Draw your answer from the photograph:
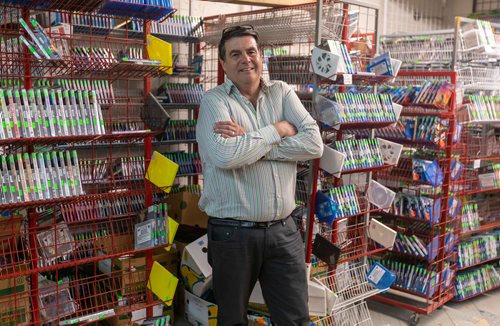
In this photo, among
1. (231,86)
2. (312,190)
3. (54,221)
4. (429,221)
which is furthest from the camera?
(429,221)

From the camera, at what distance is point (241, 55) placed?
2.37 m

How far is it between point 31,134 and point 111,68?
0.60 meters

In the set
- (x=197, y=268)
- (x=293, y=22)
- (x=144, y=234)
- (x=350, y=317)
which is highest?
(x=293, y=22)

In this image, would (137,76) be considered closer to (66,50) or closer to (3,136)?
(66,50)

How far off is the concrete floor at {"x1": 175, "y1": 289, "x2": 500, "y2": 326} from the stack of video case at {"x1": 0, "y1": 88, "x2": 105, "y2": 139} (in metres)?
1.79

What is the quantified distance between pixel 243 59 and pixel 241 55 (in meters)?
0.02

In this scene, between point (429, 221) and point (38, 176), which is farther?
point (429, 221)

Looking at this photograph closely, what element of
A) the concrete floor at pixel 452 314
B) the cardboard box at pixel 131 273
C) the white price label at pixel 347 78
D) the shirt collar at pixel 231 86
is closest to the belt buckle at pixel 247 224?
the shirt collar at pixel 231 86

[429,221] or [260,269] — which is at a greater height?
[260,269]

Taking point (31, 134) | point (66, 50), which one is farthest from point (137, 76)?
point (31, 134)

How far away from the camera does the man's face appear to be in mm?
2359

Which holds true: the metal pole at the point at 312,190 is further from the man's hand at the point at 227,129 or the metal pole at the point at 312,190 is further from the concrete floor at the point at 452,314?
the concrete floor at the point at 452,314

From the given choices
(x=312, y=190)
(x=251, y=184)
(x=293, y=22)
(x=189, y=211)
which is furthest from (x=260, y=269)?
(x=293, y=22)

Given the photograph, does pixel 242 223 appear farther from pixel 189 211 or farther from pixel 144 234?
pixel 189 211
